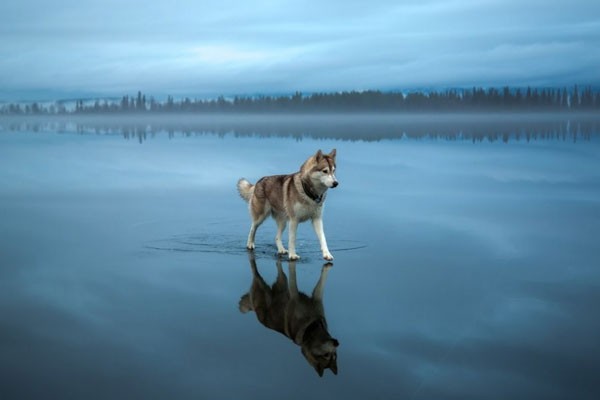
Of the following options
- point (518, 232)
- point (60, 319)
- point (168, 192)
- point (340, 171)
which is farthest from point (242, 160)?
point (60, 319)

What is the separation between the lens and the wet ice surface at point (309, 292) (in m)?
7.11

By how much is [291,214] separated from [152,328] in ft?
13.8

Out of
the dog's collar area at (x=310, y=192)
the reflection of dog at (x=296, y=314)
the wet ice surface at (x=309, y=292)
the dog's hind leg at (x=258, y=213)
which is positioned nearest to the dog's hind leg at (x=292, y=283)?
the reflection of dog at (x=296, y=314)

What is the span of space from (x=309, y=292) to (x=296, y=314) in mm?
1069

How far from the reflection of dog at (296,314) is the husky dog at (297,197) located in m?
1.18

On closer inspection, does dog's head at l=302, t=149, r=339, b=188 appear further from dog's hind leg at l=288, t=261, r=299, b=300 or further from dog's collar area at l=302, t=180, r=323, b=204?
dog's hind leg at l=288, t=261, r=299, b=300

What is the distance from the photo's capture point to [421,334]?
838 cm

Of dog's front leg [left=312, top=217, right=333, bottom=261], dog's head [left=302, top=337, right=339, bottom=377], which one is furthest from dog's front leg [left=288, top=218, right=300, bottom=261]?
dog's head [left=302, top=337, right=339, bottom=377]

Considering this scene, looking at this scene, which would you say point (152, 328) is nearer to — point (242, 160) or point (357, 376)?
point (357, 376)

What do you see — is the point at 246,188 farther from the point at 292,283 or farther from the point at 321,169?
the point at 292,283

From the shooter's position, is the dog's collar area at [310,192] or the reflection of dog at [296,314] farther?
the dog's collar area at [310,192]

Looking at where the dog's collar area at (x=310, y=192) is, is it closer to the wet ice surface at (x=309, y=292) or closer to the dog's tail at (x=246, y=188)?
the wet ice surface at (x=309, y=292)

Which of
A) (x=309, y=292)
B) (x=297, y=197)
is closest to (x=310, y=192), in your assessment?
(x=297, y=197)

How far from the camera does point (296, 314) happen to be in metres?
9.14
